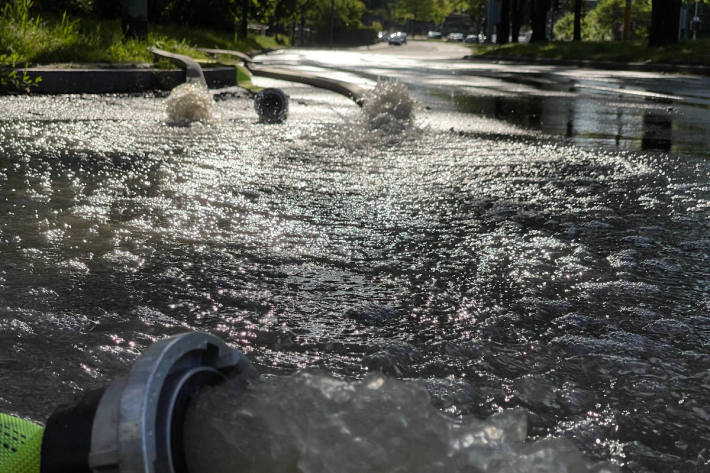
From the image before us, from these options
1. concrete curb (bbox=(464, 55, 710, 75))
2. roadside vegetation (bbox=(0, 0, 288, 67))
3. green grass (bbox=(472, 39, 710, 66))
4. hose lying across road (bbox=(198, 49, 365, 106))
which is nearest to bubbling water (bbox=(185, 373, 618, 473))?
hose lying across road (bbox=(198, 49, 365, 106))

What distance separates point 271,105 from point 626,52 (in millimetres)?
Result: 20522

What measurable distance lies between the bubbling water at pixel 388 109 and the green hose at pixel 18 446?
17.9 ft

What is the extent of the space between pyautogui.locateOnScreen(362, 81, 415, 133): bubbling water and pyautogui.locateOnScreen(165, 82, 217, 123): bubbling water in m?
1.42

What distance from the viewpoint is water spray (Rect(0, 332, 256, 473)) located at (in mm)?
1231

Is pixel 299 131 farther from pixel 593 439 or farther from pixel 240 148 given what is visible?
pixel 593 439

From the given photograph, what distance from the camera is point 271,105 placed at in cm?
781

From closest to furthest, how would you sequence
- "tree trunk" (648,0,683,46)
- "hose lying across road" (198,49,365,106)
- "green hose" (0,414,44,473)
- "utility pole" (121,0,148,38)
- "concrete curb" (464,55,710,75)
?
1. "green hose" (0,414,44,473)
2. "hose lying across road" (198,49,365,106)
3. "utility pole" (121,0,148,38)
4. "concrete curb" (464,55,710,75)
5. "tree trunk" (648,0,683,46)

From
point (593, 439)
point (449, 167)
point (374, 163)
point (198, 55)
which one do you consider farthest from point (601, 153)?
point (198, 55)

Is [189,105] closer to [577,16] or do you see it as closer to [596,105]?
[596,105]

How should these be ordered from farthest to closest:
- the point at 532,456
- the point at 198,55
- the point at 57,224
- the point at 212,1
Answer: the point at 212,1
the point at 198,55
the point at 57,224
the point at 532,456

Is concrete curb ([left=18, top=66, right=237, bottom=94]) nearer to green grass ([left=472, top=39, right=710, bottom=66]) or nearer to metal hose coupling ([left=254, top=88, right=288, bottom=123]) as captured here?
metal hose coupling ([left=254, top=88, right=288, bottom=123])

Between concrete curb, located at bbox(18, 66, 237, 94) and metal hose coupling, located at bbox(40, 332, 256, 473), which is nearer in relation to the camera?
metal hose coupling, located at bbox(40, 332, 256, 473)

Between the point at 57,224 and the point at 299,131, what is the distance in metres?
3.52

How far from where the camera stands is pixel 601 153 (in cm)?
604
